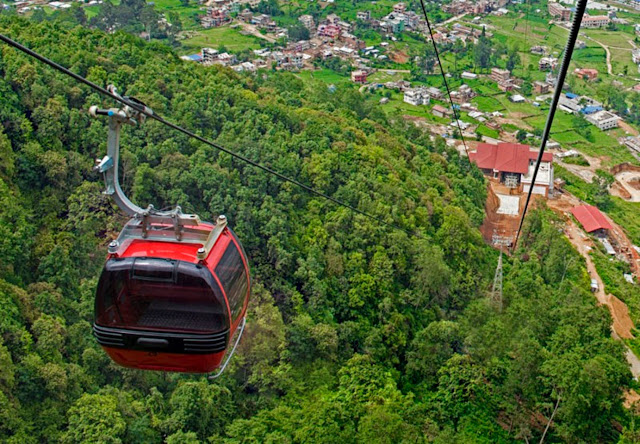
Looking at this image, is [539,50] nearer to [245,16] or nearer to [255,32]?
[255,32]

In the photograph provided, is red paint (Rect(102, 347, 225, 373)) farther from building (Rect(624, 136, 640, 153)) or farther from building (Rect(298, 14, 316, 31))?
building (Rect(298, 14, 316, 31))

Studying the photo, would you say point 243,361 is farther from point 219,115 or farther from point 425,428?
point 219,115

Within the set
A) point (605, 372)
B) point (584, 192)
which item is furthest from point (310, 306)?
point (584, 192)

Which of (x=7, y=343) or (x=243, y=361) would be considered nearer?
(x=7, y=343)

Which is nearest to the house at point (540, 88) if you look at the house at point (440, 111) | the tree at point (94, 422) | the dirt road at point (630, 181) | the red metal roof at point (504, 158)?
the house at point (440, 111)

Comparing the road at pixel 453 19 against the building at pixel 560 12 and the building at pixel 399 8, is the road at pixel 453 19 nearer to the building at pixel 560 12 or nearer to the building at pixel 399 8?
the building at pixel 399 8

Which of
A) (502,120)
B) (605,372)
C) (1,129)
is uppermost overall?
(1,129)
